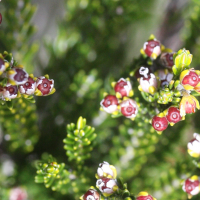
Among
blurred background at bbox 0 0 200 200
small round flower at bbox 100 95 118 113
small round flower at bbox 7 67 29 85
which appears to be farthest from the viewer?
blurred background at bbox 0 0 200 200

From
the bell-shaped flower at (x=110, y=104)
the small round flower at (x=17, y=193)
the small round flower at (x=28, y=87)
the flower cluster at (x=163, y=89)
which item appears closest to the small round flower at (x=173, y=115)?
the flower cluster at (x=163, y=89)

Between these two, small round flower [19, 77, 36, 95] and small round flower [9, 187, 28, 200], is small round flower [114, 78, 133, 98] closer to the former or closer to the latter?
small round flower [19, 77, 36, 95]

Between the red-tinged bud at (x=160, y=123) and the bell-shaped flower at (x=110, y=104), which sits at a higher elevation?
the bell-shaped flower at (x=110, y=104)

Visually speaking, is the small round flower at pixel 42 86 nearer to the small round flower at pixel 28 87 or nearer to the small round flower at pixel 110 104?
the small round flower at pixel 28 87

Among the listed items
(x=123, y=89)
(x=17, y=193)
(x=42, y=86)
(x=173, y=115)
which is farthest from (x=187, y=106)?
(x=17, y=193)

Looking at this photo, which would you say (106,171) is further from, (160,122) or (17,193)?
(17,193)

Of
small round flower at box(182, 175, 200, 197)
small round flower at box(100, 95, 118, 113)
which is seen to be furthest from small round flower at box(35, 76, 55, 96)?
small round flower at box(182, 175, 200, 197)
